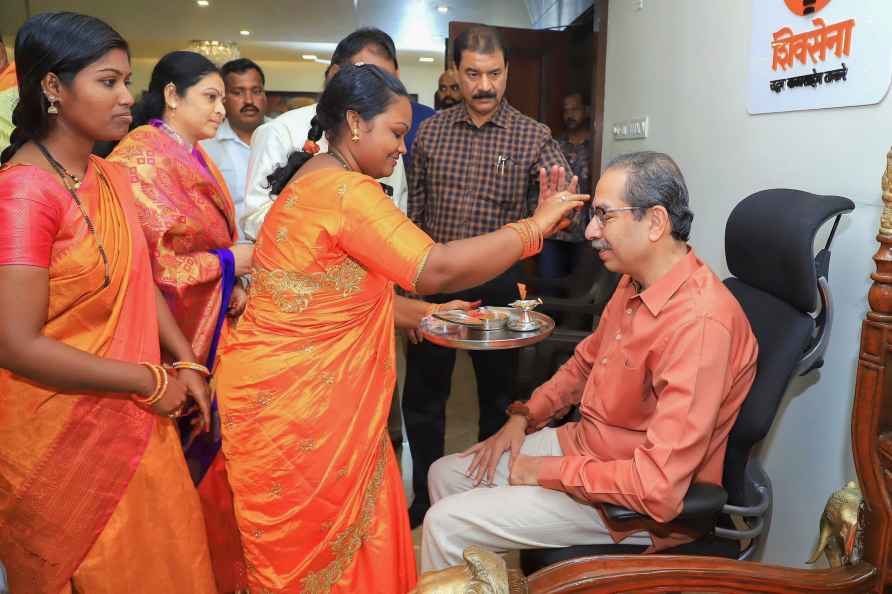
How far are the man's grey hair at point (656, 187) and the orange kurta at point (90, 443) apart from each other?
113cm

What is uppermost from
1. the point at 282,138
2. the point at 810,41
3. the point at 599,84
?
the point at 599,84

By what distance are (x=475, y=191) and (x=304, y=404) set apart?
1.43 meters

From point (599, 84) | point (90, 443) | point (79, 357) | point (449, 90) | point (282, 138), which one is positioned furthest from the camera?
point (449, 90)

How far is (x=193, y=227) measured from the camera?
2012 millimetres

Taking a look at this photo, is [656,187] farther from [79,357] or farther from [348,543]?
[79,357]

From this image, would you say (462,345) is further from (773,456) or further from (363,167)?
(773,456)

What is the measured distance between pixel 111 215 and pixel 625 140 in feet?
8.88

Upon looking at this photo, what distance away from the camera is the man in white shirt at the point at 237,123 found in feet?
11.0

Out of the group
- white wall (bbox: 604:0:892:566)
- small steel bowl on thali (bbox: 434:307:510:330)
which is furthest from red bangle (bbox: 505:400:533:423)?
white wall (bbox: 604:0:892:566)

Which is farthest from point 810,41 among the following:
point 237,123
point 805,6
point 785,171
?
point 237,123

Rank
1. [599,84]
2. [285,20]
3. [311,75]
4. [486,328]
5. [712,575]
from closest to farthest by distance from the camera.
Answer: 1. [712,575]
2. [486,328]
3. [599,84]
4. [285,20]
5. [311,75]

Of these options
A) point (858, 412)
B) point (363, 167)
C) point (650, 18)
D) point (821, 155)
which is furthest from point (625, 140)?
point (858, 412)

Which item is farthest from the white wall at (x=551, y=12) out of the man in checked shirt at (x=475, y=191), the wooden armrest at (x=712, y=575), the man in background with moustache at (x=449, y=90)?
the wooden armrest at (x=712, y=575)

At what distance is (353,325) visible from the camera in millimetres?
1624
